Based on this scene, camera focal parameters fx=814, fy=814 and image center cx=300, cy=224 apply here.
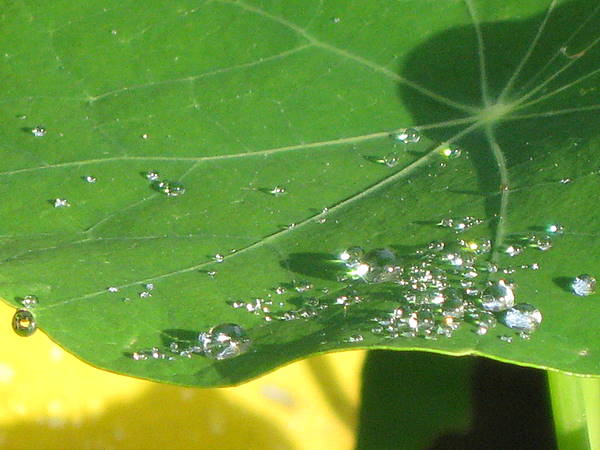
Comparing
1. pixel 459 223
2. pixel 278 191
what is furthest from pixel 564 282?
pixel 278 191

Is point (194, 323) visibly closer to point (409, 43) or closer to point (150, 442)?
point (409, 43)

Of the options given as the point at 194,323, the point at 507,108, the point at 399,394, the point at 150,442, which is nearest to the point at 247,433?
the point at 150,442

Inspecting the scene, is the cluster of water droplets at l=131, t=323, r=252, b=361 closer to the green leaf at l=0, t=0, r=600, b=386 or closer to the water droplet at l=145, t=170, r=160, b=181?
the green leaf at l=0, t=0, r=600, b=386

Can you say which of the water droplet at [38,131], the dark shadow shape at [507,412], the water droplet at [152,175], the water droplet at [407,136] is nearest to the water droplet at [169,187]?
the water droplet at [152,175]

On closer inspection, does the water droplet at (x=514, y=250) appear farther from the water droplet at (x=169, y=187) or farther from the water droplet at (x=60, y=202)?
the water droplet at (x=60, y=202)

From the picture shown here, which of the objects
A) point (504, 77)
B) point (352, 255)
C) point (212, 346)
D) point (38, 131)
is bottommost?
point (212, 346)

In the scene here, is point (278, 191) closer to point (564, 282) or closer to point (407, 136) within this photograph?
point (407, 136)

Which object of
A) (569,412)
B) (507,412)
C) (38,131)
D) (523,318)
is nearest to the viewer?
(523,318)
